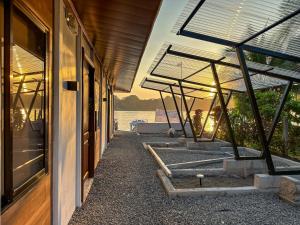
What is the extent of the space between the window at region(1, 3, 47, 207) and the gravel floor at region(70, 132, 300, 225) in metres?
1.74

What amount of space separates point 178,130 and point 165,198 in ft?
49.6

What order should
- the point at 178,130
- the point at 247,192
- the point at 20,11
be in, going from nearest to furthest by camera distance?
the point at 20,11 < the point at 247,192 < the point at 178,130

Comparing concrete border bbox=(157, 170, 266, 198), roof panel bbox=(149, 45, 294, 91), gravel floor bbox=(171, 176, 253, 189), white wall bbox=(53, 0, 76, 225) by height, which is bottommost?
gravel floor bbox=(171, 176, 253, 189)

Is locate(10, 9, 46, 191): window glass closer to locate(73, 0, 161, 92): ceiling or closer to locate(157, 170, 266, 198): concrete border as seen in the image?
locate(73, 0, 161, 92): ceiling

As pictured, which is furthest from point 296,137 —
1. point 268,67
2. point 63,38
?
point 63,38

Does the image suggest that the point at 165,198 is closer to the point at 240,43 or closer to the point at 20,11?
the point at 240,43

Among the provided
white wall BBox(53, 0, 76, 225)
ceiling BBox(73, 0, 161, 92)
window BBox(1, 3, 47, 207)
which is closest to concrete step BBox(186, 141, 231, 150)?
ceiling BBox(73, 0, 161, 92)

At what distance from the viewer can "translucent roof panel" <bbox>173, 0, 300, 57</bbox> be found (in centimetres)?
416

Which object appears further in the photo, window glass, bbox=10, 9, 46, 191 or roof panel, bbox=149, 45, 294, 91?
roof panel, bbox=149, 45, 294, 91

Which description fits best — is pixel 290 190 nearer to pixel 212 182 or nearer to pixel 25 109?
pixel 212 182

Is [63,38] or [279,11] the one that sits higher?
[279,11]

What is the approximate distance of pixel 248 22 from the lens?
15.7 ft

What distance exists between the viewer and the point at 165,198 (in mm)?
5176

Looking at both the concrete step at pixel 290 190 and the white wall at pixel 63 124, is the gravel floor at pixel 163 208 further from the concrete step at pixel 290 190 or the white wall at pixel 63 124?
the white wall at pixel 63 124
